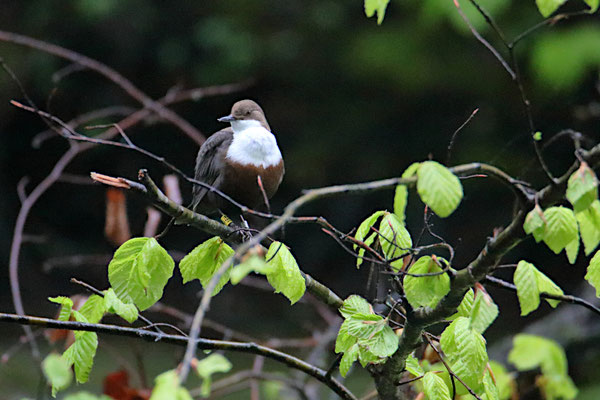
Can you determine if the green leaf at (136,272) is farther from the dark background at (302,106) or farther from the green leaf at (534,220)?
the dark background at (302,106)

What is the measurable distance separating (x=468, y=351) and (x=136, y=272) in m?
0.70

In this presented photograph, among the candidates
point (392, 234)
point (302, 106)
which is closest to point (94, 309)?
point (392, 234)

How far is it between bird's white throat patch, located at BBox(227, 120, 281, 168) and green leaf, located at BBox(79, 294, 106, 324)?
134cm

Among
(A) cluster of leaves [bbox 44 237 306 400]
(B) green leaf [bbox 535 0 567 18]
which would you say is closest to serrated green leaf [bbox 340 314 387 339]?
(A) cluster of leaves [bbox 44 237 306 400]

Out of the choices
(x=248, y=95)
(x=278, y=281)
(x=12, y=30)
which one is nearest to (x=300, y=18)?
(x=248, y=95)

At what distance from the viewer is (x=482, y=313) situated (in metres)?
1.25

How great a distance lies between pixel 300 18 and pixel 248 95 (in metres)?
0.79

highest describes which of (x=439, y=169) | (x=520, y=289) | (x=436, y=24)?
(x=436, y=24)

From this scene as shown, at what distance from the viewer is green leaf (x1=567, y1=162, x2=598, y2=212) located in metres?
1.13

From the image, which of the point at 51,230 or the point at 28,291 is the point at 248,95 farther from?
the point at 28,291

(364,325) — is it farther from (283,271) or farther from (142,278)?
(142,278)

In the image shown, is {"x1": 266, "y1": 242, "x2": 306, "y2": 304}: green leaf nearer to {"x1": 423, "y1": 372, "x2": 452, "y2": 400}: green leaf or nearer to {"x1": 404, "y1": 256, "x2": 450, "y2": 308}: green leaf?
{"x1": 404, "y1": 256, "x2": 450, "y2": 308}: green leaf

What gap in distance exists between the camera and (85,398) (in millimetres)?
1026

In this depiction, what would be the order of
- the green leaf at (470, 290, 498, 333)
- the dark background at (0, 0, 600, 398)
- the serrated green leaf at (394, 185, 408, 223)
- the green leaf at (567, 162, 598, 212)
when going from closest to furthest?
the green leaf at (567, 162, 598, 212)
the green leaf at (470, 290, 498, 333)
the serrated green leaf at (394, 185, 408, 223)
the dark background at (0, 0, 600, 398)
